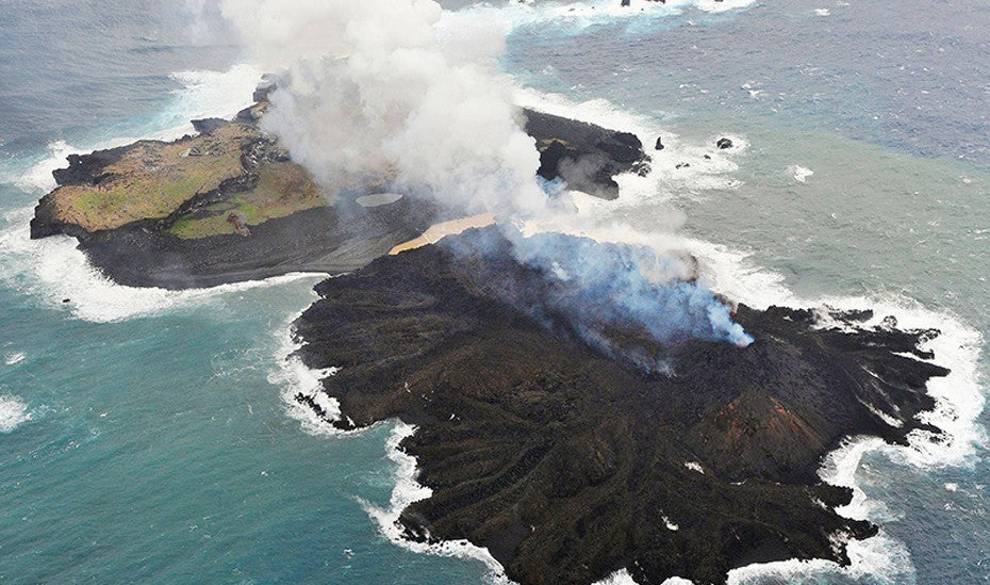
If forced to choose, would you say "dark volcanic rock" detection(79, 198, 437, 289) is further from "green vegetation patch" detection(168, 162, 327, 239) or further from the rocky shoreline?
"green vegetation patch" detection(168, 162, 327, 239)

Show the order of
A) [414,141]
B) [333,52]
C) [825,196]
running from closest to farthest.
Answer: [414,141] < [825,196] < [333,52]

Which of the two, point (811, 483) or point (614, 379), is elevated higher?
point (614, 379)

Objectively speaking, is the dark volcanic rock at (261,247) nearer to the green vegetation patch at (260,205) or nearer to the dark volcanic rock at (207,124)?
the green vegetation patch at (260,205)

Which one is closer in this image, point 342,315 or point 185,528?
point 185,528

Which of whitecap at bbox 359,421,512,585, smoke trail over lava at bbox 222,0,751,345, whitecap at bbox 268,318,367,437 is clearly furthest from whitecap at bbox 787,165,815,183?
whitecap at bbox 268,318,367,437

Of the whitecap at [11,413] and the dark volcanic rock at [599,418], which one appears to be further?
the whitecap at [11,413]

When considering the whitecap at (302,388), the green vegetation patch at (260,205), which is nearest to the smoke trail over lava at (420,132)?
the green vegetation patch at (260,205)

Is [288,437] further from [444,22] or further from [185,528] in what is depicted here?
[444,22]

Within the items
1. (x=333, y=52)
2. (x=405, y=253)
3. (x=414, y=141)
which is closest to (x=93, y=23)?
(x=333, y=52)
